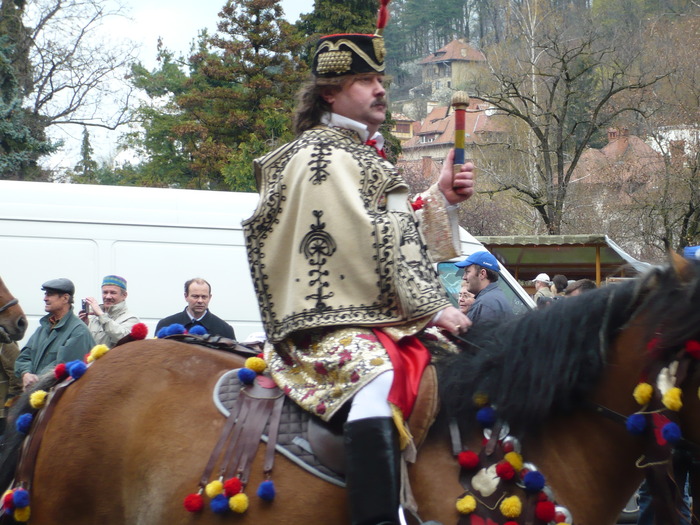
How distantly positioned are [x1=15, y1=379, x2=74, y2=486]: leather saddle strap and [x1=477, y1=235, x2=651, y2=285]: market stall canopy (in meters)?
10.4

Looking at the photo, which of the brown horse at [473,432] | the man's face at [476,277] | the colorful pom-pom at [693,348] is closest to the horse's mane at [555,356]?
the brown horse at [473,432]

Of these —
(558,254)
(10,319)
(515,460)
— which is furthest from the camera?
(558,254)

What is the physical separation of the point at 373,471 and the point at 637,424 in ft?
2.86

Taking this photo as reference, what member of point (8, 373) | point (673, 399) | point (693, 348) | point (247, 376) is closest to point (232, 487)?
point (247, 376)

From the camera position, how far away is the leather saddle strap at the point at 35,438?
10.7ft

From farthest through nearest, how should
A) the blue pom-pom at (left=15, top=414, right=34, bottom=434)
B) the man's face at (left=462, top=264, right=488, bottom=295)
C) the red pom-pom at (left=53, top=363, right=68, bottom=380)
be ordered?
the man's face at (left=462, top=264, right=488, bottom=295) < the red pom-pom at (left=53, top=363, right=68, bottom=380) < the blue pom-pom at (left=15, top=414, right=34, bottom=434)

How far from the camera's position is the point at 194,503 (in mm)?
2932

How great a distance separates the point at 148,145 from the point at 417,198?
24.1 meters

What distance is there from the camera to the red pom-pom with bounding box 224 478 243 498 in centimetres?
292

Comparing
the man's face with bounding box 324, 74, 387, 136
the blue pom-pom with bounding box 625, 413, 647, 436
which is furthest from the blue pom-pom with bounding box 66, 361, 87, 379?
the blue pom-pom with bounding box 625, 413, 647, 436

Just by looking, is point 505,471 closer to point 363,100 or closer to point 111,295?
point 363,100

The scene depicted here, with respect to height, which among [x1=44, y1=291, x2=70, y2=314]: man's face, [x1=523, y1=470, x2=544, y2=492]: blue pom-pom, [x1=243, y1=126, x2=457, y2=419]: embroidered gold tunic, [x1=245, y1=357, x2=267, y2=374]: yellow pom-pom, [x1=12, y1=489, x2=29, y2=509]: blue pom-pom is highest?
[x1=243, y1=126, x2=457, y2=419]: embroidered gold tunic

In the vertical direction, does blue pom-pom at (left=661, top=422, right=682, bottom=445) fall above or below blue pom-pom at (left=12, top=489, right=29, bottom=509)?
above

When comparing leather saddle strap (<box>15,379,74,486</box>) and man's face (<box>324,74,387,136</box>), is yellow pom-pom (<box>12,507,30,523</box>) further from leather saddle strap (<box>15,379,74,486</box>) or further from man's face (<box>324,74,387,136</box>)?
man's face (<box>324,74,387,136</box>)
